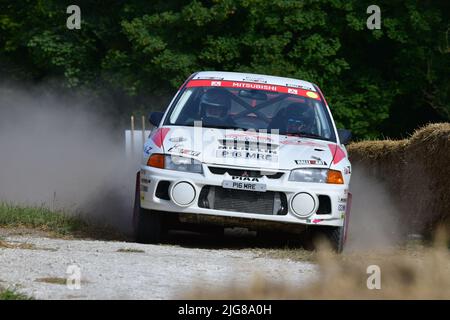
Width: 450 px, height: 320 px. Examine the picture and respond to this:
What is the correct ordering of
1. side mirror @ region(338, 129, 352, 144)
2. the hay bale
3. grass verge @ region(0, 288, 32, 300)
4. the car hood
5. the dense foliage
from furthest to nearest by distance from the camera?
the dense foliage
the hay bale
side mirror @ region(338, 129, 352, 144)
the car hood
grass verge @ region(0, 288, 32, 300)

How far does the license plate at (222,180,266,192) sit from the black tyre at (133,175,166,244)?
846 mm

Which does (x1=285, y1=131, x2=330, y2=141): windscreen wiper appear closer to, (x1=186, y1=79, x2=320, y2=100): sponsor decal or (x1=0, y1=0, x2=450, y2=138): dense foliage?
(x1=186, y1=79, x2=320, y2=100): sponsor decal

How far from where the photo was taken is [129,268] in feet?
28.7

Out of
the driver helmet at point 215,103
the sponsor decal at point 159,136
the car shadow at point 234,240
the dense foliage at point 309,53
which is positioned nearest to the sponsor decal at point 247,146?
the sponsor decal at point 159,136

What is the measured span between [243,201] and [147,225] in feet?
3.44

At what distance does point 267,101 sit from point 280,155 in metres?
1.58

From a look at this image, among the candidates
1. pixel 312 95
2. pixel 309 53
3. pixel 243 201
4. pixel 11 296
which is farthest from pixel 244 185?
pixel 309 53

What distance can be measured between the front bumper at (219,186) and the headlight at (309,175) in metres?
0.05

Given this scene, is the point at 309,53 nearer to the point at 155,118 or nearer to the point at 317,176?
the point at 155,118

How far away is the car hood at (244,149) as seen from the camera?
1083 centimetres

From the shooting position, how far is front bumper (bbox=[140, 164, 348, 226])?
35.3 ft

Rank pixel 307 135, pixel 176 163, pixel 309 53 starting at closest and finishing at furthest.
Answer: pixel 176 163 → pixel 307 135 → pixel 309 53

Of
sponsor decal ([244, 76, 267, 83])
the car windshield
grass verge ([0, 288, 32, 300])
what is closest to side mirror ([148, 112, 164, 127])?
the car windshield

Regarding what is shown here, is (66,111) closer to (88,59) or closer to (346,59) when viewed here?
(88,59)
